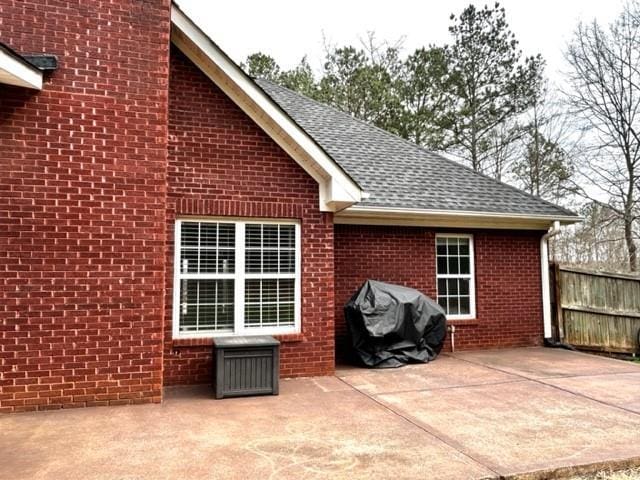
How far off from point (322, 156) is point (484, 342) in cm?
→ 543

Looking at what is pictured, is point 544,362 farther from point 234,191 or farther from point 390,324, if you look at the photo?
point 234,191

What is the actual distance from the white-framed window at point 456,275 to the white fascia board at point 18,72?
7.17 metres

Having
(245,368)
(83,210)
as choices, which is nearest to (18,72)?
(83,210)

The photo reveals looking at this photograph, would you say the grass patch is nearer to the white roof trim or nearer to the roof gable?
the white roof trim

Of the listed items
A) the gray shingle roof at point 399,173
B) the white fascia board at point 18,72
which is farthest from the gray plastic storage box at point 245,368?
the white fascia board at point 18,72

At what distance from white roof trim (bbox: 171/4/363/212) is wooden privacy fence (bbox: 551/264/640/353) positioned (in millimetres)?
5999

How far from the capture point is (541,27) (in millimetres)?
18719

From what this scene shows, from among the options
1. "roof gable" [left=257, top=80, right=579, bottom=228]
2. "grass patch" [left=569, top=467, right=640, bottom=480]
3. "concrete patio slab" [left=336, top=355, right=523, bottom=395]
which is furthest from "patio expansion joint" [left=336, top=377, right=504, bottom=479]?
"roof gable" [left=257, top=80, right=579, bottom=228]

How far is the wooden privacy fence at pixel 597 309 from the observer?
32.2ft

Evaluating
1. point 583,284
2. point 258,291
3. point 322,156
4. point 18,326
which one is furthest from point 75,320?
point 583,284

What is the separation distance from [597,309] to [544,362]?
298 cm

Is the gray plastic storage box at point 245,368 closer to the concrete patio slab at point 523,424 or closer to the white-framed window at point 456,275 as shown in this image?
the concrete patio slab at point 523,424

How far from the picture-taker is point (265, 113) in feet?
21.5

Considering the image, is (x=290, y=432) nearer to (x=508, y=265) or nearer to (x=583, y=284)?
(x=508, y=265)
